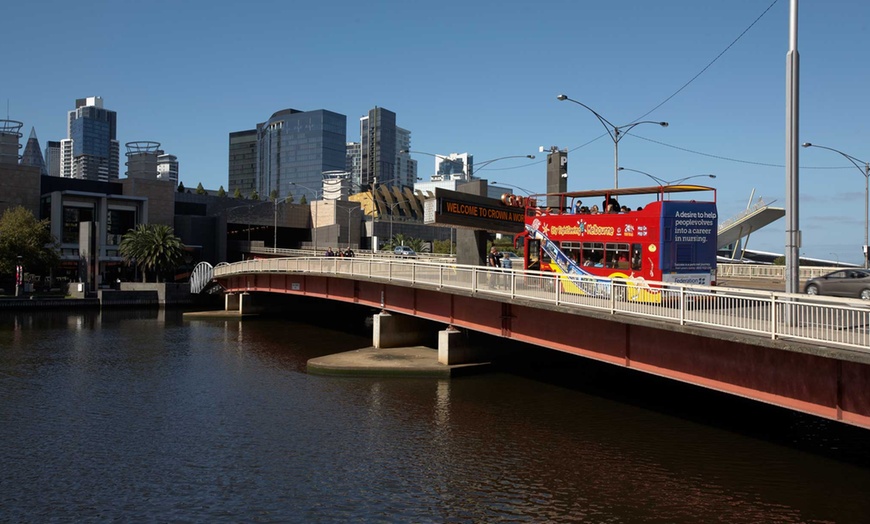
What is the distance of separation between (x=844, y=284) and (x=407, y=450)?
22735mm

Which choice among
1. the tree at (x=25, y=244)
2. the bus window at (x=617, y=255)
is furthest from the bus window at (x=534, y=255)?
the tree at (x=25, y=244)

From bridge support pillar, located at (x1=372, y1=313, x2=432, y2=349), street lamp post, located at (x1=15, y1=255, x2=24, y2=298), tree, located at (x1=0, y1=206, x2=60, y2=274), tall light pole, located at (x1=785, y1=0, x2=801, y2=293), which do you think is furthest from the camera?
tree, located at (x1=0, y1=206, x2=60, y2=274)

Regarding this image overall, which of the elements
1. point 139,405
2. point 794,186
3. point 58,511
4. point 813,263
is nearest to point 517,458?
point 794,186

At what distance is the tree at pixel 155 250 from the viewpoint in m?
74.9

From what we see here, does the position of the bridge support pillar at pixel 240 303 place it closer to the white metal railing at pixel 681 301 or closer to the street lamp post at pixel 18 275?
the street lamp post at pixel 18 275

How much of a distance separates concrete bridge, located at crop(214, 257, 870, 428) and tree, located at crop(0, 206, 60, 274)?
163ft

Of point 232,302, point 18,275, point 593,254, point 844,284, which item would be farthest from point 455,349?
point 18,275

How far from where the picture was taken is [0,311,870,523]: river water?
51.4 feet

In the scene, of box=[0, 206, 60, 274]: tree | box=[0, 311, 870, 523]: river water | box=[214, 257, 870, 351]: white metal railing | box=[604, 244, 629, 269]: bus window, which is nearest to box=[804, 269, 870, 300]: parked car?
box=[0, 311, 870, 523]: river water

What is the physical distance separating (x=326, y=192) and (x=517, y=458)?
173360mm

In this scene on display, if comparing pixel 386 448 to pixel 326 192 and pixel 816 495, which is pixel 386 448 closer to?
pixel 816 495

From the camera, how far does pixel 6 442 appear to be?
20.5 meters

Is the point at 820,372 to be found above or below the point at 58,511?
above

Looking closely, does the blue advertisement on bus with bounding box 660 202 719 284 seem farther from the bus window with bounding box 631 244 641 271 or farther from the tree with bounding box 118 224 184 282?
the tree with bounding box 118 224 184 282
